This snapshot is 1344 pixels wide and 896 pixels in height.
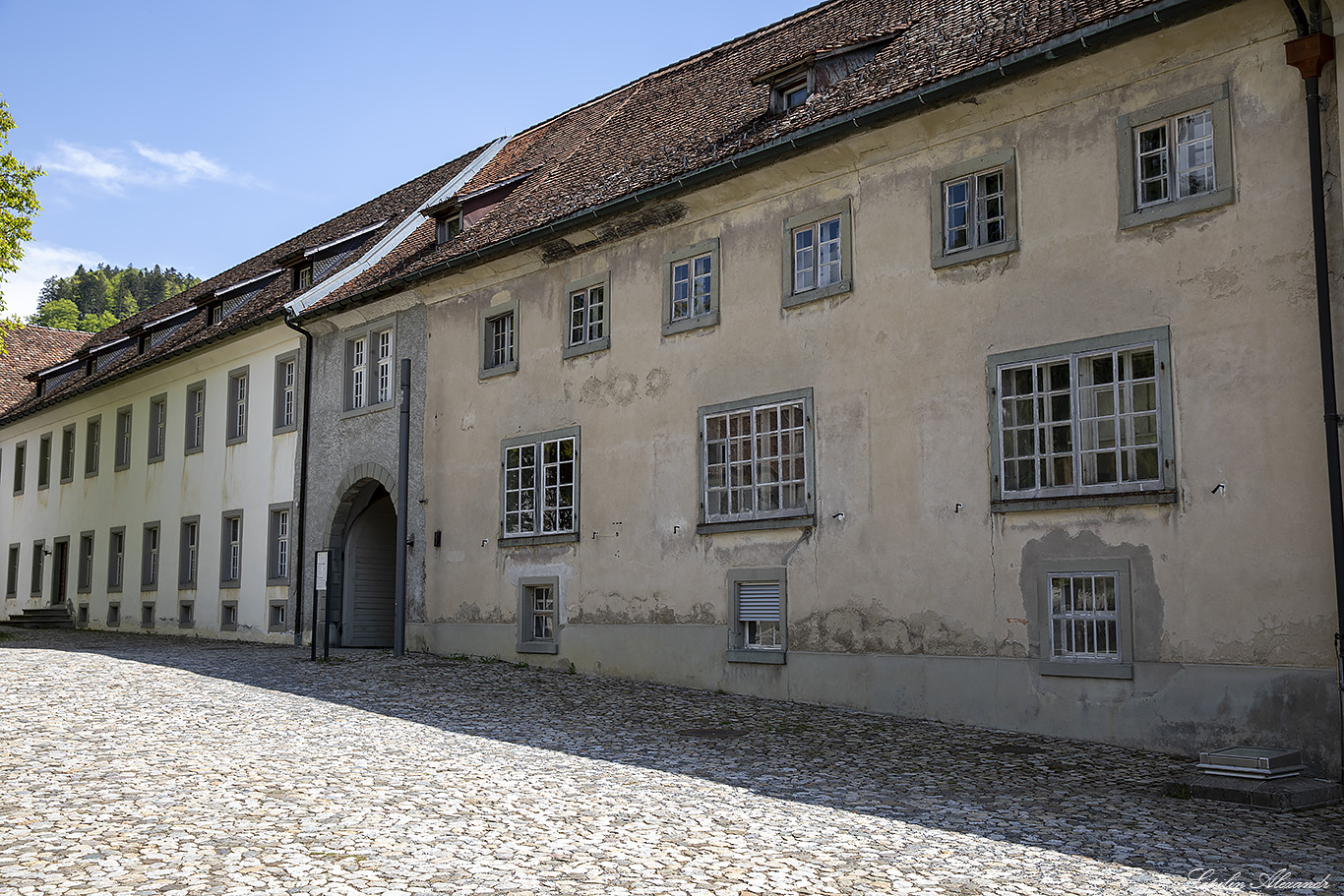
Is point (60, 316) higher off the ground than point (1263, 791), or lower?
higher

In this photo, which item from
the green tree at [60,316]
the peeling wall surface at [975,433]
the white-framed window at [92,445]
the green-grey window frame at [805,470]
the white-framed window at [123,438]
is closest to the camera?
the peeling wall surface at [975,433]

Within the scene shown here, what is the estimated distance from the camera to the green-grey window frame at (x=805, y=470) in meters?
15.4

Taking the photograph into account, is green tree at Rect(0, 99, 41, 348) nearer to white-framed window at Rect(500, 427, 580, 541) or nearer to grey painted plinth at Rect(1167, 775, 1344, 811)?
white-framed window at Rect(500, 427, 580, 541)

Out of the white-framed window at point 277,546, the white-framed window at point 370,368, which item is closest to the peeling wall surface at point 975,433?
the white-framed window at point 370,368

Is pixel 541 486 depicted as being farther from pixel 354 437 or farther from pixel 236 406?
pixel 236 406

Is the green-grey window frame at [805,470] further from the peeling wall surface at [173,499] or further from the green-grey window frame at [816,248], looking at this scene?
the peeling wall surface at [173,499]

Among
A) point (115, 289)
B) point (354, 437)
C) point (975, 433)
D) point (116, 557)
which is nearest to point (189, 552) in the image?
point (116, 557)

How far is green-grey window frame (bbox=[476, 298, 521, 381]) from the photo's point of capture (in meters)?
20.3

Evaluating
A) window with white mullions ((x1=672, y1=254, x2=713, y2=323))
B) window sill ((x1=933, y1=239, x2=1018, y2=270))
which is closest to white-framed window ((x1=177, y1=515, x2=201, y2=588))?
window with white mullions ((x1=672, y1=254, x2=713, y2=323))

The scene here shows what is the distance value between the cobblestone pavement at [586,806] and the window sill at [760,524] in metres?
2.20

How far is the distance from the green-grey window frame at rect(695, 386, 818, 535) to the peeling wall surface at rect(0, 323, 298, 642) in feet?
38.9

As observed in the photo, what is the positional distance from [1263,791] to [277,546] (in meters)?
20.6

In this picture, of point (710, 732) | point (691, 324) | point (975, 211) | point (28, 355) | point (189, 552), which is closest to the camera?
point (710, 732)

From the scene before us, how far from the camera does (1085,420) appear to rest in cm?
1277
